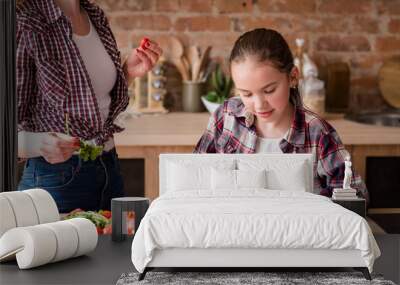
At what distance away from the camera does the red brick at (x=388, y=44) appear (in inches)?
190

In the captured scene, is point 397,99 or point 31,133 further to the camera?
point 397,99

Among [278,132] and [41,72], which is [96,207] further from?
[278,132]

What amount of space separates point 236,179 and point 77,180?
0.81 meters

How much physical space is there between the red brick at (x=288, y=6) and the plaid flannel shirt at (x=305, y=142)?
210cm

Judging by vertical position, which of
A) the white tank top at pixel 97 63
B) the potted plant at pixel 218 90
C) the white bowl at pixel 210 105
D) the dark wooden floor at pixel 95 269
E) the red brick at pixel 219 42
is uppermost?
the red brick at pixel 219 42

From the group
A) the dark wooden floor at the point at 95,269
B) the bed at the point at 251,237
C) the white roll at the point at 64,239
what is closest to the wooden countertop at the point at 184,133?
the dark wooden floor at the point at 95,269

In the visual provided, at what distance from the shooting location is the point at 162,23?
4.80m

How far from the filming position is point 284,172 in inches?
90.5

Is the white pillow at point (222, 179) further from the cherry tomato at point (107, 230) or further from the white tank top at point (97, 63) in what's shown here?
the white tank top at point (97, 63)

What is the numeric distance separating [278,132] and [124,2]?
2.37m

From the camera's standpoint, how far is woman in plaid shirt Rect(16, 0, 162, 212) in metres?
2.79

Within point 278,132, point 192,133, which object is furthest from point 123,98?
point 192,133

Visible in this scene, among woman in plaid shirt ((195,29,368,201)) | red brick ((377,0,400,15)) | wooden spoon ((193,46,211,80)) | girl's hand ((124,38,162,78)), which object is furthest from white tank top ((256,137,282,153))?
red brick ((377,0,400,15))

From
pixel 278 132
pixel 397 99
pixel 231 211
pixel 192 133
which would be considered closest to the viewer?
pixel 231 211
